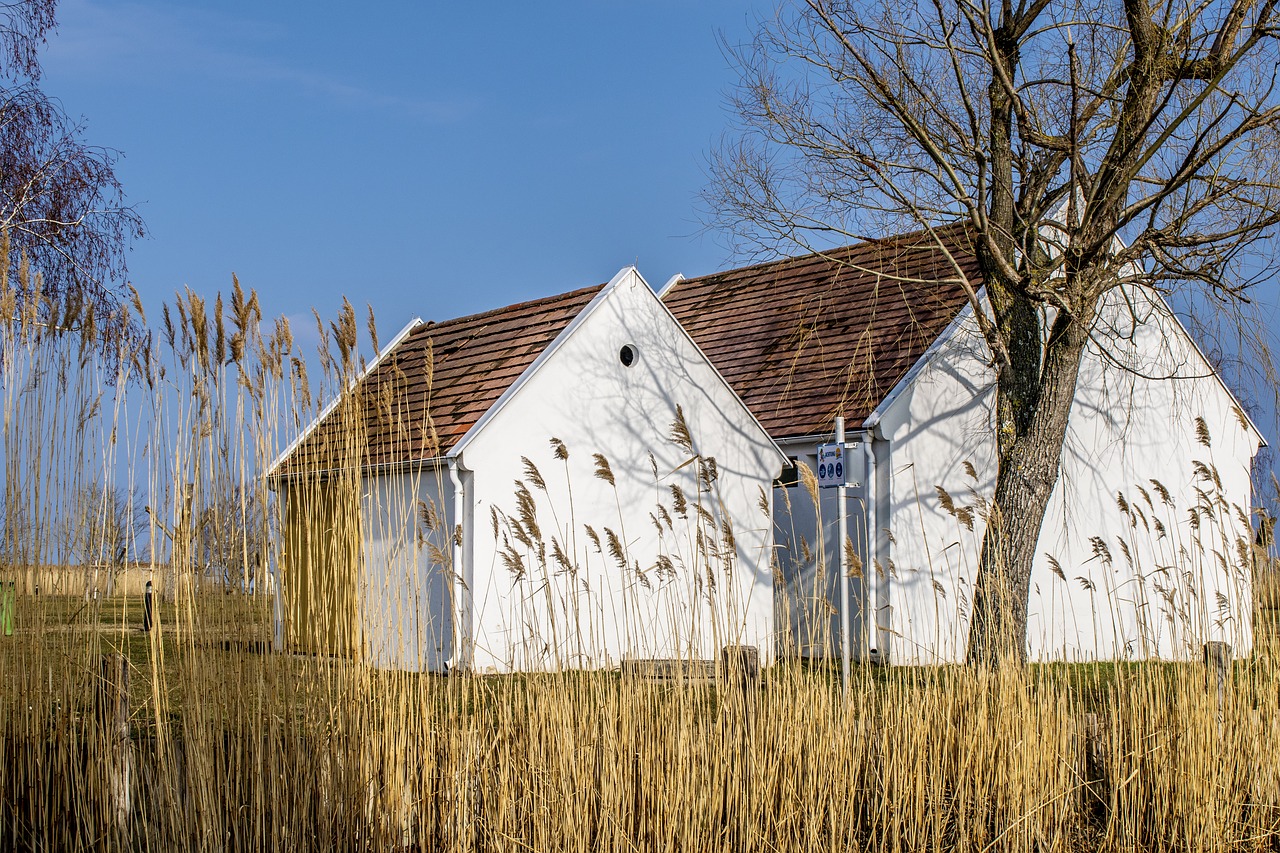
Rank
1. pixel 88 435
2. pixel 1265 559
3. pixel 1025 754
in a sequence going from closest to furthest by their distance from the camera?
pixel 88 435 → pixel 1025 754 → pixel 1265 559

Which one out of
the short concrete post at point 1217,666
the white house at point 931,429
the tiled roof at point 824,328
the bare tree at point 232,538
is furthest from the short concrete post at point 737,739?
the tiled roof at point 824,328

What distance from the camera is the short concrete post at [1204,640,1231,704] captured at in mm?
6133

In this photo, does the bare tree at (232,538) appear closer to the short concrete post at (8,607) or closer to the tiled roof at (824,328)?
the short concrete post at (8,607)

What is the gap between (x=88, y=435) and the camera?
4734mm

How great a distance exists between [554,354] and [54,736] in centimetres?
829

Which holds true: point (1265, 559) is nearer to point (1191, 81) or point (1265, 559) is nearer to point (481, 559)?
point (1191, 81)

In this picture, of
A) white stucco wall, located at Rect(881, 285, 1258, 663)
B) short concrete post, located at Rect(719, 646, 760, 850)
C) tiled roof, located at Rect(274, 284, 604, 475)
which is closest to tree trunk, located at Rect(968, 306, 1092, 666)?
white stucco wall, located at Rect(881, 285, 1258, 663)

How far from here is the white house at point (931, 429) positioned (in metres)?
13.9

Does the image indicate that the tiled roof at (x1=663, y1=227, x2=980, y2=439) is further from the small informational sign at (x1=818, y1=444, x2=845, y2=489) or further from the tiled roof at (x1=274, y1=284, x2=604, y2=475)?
the small informational sign at (x1=818, y1=444, x2=845, y2=489)

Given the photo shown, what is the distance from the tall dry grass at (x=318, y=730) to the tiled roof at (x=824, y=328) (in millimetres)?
8160

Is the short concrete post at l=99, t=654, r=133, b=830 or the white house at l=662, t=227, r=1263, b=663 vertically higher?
the white house at l=662, t=227, r=1263, b=663

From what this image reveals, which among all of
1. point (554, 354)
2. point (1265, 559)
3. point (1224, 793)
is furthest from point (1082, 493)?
point (1224, 793)

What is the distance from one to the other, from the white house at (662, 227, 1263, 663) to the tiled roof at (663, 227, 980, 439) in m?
0.03

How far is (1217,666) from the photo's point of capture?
6371 millimetres
